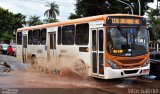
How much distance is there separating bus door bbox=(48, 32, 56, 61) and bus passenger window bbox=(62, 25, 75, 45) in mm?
1429

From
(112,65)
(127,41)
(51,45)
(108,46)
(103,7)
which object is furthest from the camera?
(103,7)

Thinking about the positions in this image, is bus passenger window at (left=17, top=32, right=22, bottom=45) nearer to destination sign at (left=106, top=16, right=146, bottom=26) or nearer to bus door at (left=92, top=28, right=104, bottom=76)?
bus door at (left=92, top=28, right=104, bottom=76)

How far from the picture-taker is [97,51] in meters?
15.7

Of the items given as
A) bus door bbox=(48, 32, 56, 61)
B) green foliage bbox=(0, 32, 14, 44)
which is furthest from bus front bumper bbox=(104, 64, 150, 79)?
green foliage bbox=(0, 32, 14, 44)

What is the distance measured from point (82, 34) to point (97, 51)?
1611 mm

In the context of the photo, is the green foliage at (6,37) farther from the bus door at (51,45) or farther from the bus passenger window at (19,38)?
the bus door at (51,45)

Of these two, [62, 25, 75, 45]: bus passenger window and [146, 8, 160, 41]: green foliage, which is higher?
[146, 8, 160, 41]: green foliage

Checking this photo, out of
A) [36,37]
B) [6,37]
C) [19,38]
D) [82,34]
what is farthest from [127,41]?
[6,37]

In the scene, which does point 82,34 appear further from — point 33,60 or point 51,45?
point 33,60

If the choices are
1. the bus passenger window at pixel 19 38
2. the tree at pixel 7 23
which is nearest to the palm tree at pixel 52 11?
the tree at pixel 7 23

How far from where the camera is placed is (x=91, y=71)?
16047 millimetres

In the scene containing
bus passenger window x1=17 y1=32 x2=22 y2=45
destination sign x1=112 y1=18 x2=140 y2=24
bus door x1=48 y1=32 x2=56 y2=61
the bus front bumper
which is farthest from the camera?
bus passenger window x1=17 y1=32 x2=22 y2=45

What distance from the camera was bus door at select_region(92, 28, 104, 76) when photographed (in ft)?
50.4

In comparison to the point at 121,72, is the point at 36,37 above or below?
above
